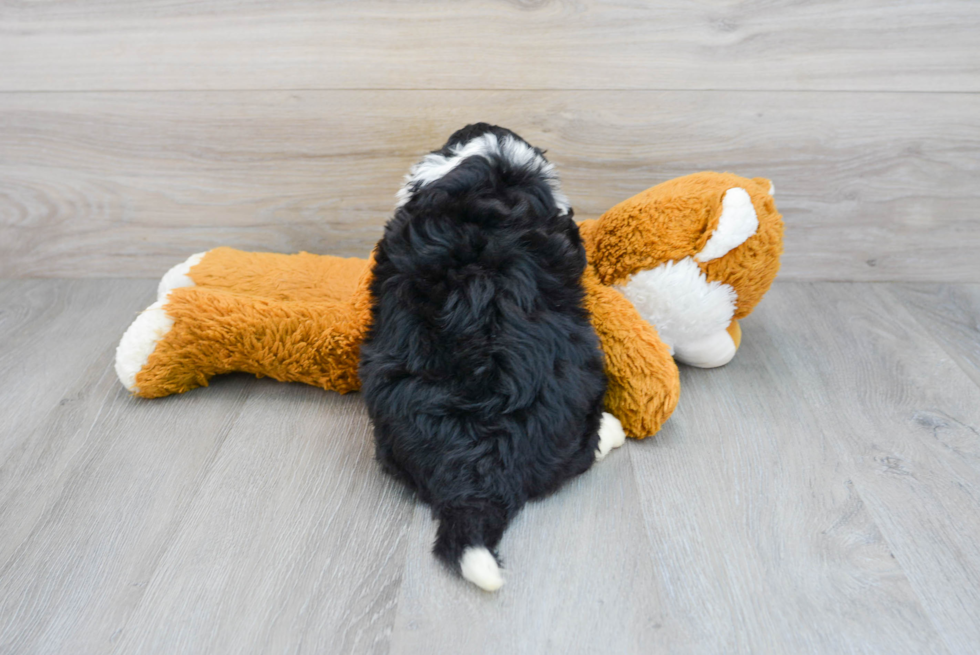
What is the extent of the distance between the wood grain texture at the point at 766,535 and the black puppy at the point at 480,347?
14cm

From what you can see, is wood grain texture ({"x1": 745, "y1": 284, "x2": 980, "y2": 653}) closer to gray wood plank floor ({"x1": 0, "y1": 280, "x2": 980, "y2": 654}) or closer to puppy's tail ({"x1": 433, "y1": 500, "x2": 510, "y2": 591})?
gray wood plank floor ({"x1": 0, "y1": 280, "x2": 980, "y2": 654})

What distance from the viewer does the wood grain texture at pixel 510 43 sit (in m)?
1.10

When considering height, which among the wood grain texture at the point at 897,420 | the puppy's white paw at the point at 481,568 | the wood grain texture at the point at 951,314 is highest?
the puppy's white paw at the point at 481,568

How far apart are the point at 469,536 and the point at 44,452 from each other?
1.93ft

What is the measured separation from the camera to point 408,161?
1203 mm

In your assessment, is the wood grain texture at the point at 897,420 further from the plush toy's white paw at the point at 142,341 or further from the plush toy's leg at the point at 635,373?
the plush toy's white paw at the point at 142,341

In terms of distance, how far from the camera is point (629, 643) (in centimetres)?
62

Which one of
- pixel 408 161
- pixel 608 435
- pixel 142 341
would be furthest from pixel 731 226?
pixel 142 341

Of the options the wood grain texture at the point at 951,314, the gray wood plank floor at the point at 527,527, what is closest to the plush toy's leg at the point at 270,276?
the gray wood plank floor at the point at 527,527

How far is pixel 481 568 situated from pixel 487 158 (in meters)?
0.43

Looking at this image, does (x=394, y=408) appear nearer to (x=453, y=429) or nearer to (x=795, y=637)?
(x=453, y=429)

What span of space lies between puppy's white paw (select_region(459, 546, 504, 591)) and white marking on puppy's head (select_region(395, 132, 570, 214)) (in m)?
0.39

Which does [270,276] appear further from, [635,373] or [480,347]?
[635,373]

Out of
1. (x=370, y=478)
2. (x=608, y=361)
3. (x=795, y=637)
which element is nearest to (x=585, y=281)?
(x=608, y=361)
